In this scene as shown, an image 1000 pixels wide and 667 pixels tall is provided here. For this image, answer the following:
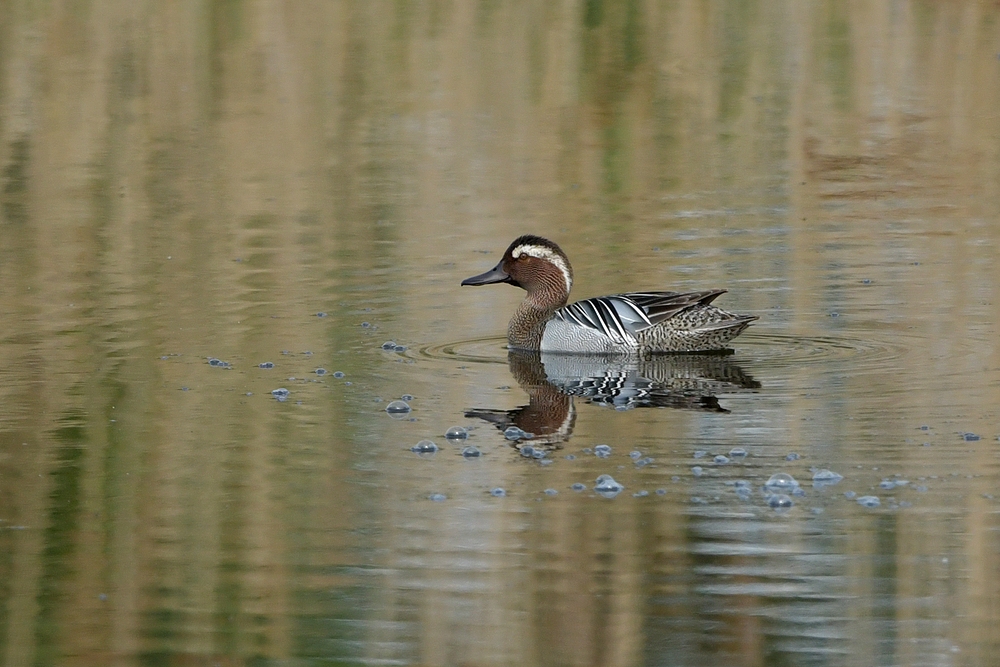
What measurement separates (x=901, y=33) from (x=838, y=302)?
1442cm

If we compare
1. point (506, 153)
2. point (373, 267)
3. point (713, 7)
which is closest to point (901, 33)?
point (713, 7)

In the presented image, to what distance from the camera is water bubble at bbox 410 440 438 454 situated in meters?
8.28

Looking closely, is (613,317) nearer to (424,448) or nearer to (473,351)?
(473,351)

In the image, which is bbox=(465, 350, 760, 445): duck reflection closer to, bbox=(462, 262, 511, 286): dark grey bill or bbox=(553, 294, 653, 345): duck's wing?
bbox=(553, 294, 653, 345): duck's wing

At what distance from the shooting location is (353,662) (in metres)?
5.74

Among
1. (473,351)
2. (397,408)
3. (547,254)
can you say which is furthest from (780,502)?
(547,254)

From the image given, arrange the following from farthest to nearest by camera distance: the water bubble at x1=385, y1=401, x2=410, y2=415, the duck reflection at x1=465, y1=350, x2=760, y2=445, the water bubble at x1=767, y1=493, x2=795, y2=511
Result: the water bubble at x1=385, y1=401, x2=410, y2=415, the duck reflection at x1=465, y1=350, x2=760, y2=445, the water bubble at x1=767, y1=493, x2=795, y2=511

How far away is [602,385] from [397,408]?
1307mm

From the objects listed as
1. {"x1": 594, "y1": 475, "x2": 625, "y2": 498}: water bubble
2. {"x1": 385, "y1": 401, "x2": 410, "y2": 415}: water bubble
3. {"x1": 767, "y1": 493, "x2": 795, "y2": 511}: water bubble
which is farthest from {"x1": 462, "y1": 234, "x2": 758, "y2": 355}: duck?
{"x1": 767, "y1": 493, "x2": 795, "y2": 511}: water bubble

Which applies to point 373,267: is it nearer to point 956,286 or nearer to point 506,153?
point 956,286

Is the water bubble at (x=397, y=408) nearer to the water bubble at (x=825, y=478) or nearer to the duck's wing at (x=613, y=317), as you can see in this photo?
the duck's wing at (x=613, y=317)

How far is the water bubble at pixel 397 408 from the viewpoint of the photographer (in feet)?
29.9

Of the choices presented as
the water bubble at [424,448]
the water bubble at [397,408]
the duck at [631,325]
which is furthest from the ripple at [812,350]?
the water bubble at [424,448]

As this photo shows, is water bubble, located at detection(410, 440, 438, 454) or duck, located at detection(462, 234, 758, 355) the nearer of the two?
water bubble, located at detection(410, 440, 438, 454)
